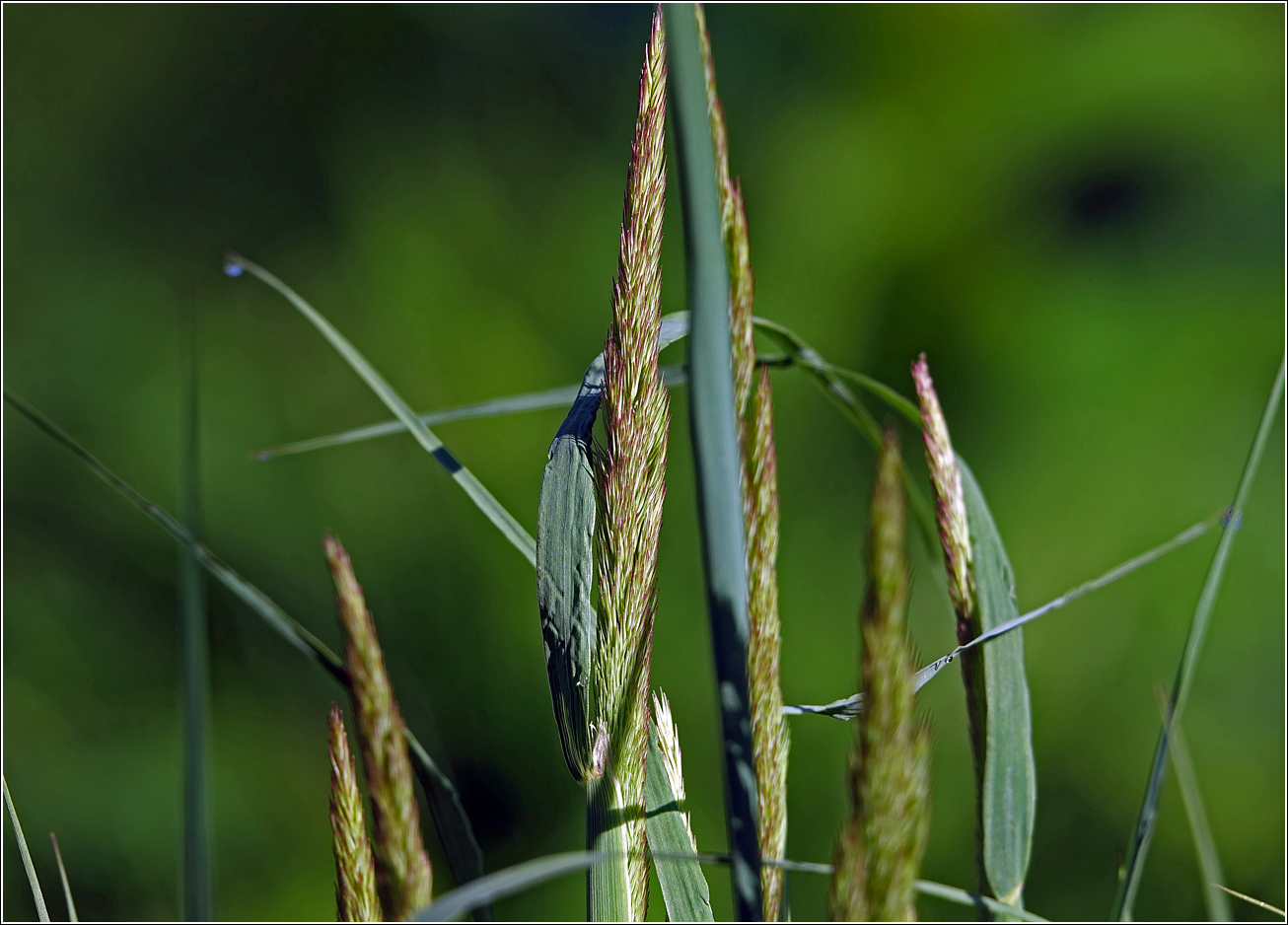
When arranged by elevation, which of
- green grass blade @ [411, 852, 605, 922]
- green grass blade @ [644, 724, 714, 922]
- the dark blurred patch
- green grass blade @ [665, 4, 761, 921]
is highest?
green grass blade @ [665, 4, 761, 921]

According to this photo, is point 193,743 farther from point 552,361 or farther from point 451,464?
point 552,361

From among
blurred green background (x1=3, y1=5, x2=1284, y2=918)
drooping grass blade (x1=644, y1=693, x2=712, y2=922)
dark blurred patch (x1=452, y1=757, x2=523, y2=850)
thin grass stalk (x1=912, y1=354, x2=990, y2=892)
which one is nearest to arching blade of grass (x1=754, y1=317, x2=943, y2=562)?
thin grass stalk (x1=912, y1=354, x2=990, y2=892)

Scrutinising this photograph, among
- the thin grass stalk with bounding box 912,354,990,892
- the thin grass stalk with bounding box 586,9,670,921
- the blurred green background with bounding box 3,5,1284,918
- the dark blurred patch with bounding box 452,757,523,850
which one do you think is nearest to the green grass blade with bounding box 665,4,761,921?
the thin grass stalk with bounding box 586,9,670,921

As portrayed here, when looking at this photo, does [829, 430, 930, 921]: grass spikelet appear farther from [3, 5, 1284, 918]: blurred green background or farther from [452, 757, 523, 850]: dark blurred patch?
[452, 757, 523, 850]: dark blurred patch

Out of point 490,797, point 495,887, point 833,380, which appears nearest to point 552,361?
point 490,797

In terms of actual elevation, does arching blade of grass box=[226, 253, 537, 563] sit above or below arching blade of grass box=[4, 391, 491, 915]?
above

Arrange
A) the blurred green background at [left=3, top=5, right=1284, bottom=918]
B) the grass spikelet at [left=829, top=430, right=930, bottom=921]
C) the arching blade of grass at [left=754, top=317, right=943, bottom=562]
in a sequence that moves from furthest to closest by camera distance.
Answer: the blurred green background at [left=3, top=5, right=1284, bottom=918], the arching blade of grass at [left=754, top=317, right=943, bottom=562], the grass spikelet at [left=829, top=430, right=930, bottom=921]

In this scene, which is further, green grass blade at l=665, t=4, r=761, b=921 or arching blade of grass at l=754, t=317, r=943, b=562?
arching blade of grass at l=754, t=317, r=943, b=562

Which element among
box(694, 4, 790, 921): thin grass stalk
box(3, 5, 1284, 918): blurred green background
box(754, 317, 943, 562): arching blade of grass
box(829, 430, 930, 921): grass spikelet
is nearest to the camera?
box(829, 430, 930, 921): grass spikelet
